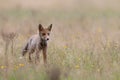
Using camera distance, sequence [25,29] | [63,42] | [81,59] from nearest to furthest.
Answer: [81,59], [63,42], [25,29]

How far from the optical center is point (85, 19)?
2025 centimetres

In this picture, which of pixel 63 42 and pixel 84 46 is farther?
pixel 63 42

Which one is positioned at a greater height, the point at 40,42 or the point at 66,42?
the point at 40,42

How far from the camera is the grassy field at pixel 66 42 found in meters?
9.20

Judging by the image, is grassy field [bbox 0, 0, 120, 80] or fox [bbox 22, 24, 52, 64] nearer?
grassy field [bbox 0, 0, 120, 80]

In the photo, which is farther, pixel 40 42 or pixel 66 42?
pixel 66 42

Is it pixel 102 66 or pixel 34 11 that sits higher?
pixel 34 11

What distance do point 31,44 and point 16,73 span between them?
102 inches

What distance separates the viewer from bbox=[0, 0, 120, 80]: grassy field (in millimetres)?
9195

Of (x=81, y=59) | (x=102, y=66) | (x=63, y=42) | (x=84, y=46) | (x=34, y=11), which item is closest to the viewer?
(x=102, y=66)

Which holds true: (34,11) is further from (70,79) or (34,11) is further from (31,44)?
(70,79)

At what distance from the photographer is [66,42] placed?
44.6ft

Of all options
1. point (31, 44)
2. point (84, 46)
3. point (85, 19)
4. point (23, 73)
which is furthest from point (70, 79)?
point (85, 19)

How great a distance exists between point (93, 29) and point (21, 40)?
3.90 m
